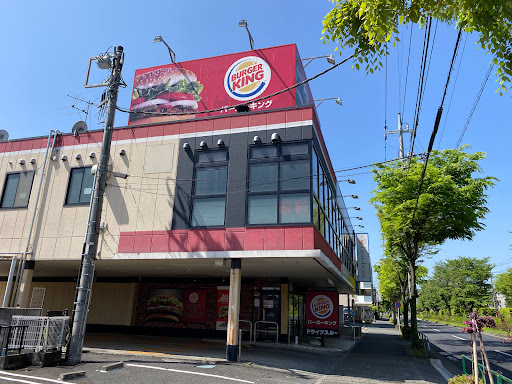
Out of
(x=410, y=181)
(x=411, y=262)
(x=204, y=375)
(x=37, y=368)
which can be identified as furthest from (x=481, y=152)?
(x=37, y=368)

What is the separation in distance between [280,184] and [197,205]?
3431mm

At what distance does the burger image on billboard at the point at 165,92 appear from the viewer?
61.4 feet

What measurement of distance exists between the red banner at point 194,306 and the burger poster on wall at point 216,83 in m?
9.56

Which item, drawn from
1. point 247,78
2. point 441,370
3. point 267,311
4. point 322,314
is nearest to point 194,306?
point 267,311

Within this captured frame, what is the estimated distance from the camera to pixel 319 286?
2394cm

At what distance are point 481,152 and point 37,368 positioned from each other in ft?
67.3

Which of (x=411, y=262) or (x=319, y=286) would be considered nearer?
(x=411, y=262)

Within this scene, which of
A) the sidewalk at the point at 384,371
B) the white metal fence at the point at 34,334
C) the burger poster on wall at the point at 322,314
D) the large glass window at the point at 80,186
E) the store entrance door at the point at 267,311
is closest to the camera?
the white metal fence at the point at 34,334

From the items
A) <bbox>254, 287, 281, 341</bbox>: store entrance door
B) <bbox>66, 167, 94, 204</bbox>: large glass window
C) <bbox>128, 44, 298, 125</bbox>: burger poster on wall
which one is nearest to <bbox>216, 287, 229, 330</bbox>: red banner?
<bbox>254, 287, 281, 341</bbox>: store entrance door

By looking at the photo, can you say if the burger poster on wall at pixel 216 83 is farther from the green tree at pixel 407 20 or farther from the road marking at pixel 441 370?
the road marking at pixel 441 370

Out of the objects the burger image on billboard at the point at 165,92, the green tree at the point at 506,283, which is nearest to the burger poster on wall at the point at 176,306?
the burger image on billboard at the point at 165,92

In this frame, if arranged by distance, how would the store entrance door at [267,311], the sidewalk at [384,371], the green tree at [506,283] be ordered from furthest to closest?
the green tree at [506,283] → the store entrance door at [267,311] → the sidewalk at [384,371]

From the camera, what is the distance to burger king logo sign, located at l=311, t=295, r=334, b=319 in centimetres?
1798

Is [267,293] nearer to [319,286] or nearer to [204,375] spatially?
[319,286]
